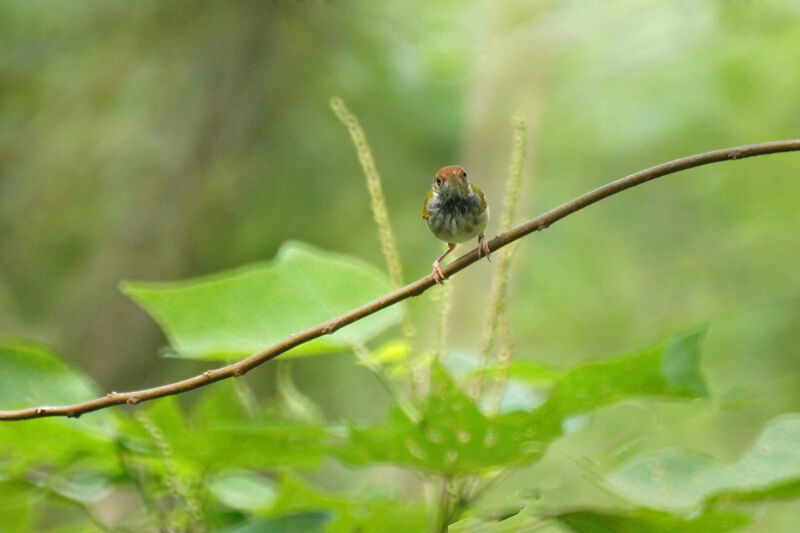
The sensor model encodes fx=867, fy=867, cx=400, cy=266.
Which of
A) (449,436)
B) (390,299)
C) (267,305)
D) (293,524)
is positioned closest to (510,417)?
(449,436)

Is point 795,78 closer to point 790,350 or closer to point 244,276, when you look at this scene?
point 790,350

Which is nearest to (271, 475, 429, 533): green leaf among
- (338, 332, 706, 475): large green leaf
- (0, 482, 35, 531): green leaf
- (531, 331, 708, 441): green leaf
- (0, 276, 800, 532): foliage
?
(0, 276, 800, 532): foliage

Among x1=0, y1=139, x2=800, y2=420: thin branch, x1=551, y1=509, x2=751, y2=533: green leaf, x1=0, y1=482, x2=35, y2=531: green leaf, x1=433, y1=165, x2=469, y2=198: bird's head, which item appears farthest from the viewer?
x1=433, y1=165, x2=469, y2=198: bird's head

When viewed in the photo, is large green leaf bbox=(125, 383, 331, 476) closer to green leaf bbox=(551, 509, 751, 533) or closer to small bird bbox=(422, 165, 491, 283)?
green leaf bbox=(551, 509, 751, 533)

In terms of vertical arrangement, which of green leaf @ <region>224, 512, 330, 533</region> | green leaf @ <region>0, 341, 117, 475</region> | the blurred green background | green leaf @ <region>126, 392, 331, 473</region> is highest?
the blurred green background

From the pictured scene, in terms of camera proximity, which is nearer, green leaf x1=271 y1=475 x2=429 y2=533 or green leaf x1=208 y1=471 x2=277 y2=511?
green leaf x1=271 y1=475 x2=429 y2=533

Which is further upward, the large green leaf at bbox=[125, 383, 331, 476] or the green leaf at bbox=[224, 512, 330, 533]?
the large green leaf at bbox=[125, 383, 331, 476]
